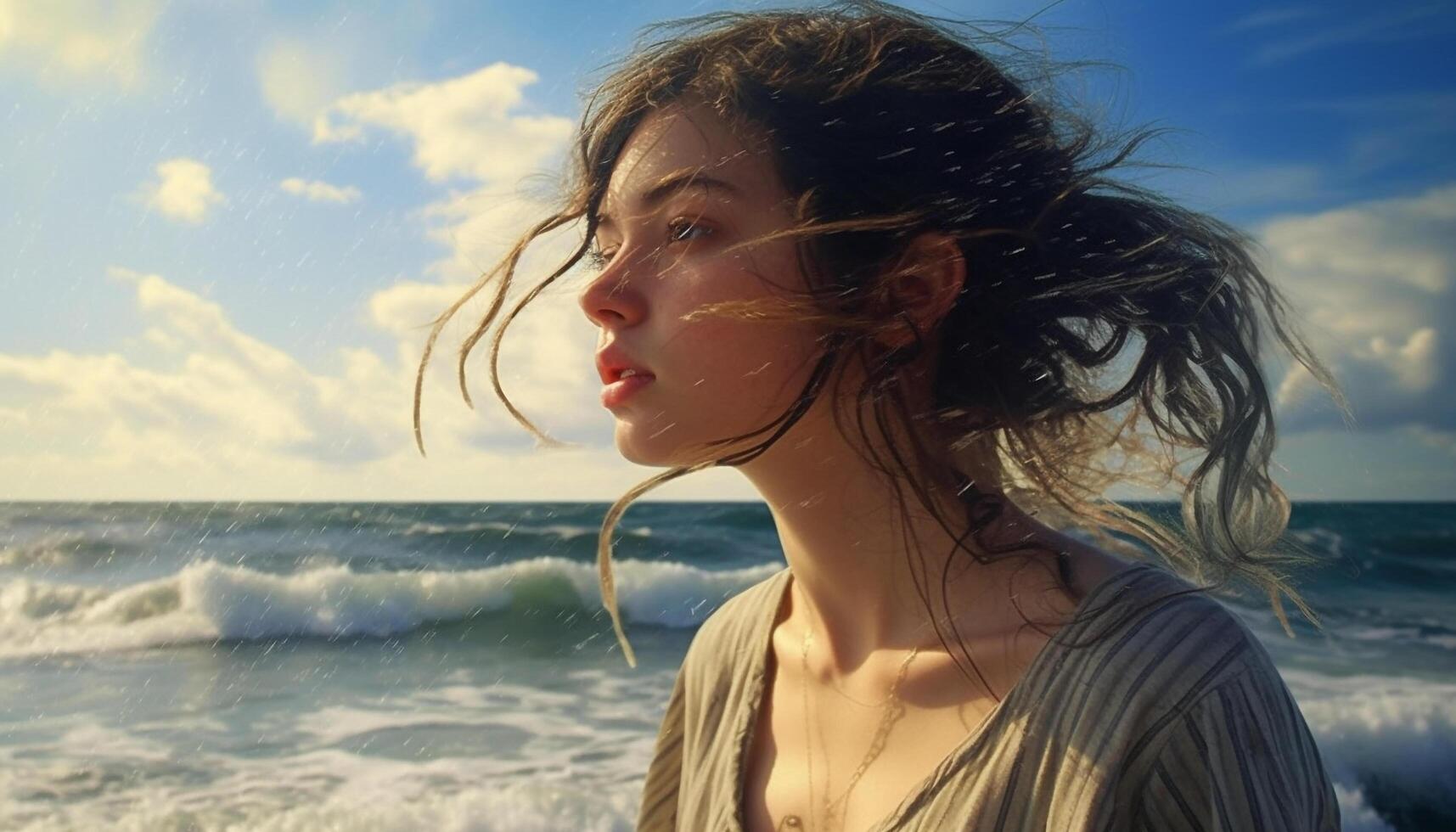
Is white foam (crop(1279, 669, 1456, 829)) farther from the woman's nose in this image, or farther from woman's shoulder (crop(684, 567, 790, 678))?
the woman's nose

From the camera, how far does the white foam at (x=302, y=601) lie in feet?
26.3

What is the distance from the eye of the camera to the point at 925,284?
1.23m

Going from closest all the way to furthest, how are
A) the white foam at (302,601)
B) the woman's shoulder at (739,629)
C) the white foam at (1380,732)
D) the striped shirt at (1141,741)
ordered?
the striped shirt at (1141,741), the woman's shoulder at (739,629), the white foam at (1380,732), the white foam at (302,601)

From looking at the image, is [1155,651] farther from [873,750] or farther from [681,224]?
[681,224]

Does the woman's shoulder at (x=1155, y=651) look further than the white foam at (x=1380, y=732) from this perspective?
No

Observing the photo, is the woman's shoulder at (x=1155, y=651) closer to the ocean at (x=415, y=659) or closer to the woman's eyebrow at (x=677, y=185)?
the woman's eyebrow at (x=677, y=185)

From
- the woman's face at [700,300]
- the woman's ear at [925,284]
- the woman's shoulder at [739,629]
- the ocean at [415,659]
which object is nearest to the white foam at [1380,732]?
the ocean at [415,659]

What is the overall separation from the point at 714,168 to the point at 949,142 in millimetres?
272

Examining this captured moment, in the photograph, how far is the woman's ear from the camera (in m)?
1.22

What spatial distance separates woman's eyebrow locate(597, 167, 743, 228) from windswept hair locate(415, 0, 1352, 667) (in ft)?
0.22

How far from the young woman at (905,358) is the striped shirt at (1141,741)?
0.02 metres

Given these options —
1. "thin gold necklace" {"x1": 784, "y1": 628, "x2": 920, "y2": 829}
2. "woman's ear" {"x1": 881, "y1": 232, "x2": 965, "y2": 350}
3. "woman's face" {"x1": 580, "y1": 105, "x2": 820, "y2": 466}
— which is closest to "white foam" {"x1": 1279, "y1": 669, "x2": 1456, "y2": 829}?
"thin gold necklace" {"x1": 784, "y1": 628, "x2": 920, "y2": 829}

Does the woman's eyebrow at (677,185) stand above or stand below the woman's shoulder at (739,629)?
above

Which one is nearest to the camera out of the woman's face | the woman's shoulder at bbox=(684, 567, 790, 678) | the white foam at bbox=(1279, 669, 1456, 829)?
the woman's face
